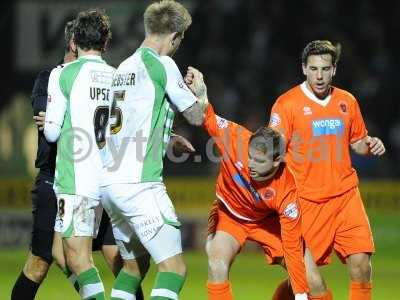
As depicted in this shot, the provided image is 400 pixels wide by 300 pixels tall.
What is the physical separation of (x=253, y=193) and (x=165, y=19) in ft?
4.72

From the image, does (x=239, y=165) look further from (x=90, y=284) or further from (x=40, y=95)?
(x=40, y=95)

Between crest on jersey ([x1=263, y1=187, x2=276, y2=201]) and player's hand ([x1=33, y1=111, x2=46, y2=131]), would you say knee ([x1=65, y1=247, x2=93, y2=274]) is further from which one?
crest on jersey ([x1=263, y1=187, x2=276, y2=201])

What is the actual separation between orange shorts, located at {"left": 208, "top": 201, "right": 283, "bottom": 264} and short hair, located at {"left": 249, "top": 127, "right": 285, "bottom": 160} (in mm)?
651

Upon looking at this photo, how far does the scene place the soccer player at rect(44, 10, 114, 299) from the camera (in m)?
Answer: 6.69

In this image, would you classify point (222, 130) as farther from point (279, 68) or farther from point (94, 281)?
point (279, 68)

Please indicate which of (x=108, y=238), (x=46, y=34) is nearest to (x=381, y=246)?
(x=46, y=34)

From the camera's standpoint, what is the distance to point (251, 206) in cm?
716

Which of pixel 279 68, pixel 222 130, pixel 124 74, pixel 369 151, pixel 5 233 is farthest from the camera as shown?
pixel 279 68

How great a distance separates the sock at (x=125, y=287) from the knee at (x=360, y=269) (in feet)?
5.27

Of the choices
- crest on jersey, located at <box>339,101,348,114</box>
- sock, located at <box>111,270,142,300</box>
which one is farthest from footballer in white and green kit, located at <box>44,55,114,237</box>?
crest on jersey, located at <box>339,101,348,114</box>

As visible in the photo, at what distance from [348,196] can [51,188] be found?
216cm

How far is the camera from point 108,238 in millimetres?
7555

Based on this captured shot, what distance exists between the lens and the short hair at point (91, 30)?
22.1 ft

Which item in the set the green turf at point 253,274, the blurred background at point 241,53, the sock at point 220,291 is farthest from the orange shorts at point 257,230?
the blurred background at point 241,53
